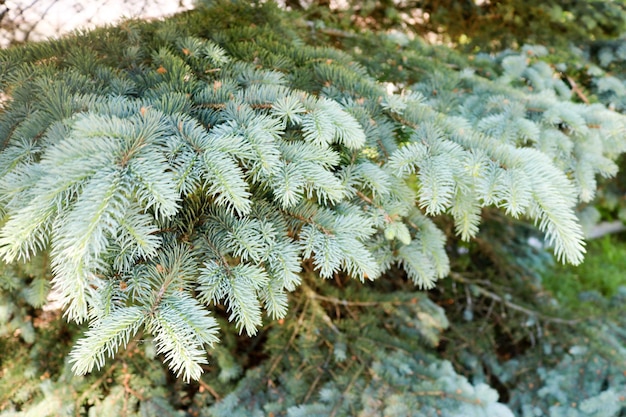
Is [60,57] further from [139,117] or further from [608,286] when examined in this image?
[608,286]

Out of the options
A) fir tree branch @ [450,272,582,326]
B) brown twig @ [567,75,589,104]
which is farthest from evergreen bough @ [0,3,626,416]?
fir tree branch @ [450,272,582,326]

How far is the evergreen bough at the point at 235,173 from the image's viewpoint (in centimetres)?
79

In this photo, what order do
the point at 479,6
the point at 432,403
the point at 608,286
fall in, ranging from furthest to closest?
the point at 608,286
the point at 479,6
the point at 432,403

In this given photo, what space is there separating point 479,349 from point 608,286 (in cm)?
273

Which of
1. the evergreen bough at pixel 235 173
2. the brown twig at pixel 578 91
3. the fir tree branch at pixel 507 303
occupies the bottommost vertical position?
the fir tree branch at pixel 507 303

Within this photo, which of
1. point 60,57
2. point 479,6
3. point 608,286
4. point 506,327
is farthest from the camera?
point 608,286

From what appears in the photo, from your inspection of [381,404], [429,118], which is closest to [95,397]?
[381,404]

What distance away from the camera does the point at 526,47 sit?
90.4 inches

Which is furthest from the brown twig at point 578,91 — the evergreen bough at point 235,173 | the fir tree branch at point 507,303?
the fir tree branch at point 507,303

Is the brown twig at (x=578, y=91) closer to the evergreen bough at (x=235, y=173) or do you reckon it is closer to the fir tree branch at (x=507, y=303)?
the evergreen bough at (x=235, y=173)

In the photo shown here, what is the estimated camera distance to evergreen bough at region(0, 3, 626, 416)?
79 centimetres

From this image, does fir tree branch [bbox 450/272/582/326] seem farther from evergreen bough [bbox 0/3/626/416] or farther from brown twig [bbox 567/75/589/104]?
brown twig [bbox 567/75/589/104]

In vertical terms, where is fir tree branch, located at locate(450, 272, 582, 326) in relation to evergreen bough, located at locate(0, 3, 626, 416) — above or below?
below

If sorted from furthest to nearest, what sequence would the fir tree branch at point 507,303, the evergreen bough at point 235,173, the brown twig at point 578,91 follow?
the fir tree branch at point 507,303 → the brown twig at point 578,91 → the evergreen bough at point 235,173
